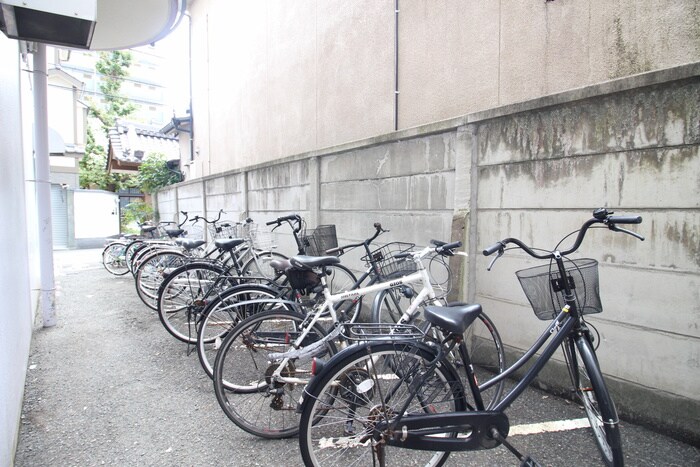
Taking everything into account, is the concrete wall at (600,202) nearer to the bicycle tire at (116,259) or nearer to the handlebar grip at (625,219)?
the handlebar grip at (625,219)

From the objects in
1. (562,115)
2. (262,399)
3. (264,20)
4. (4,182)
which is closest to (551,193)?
(562,115)

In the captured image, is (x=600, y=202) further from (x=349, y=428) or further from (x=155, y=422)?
(x=155, y=422)

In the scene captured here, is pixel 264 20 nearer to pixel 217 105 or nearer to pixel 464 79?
pixel 217 105

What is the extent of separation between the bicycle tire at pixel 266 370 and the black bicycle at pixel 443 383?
A: 2.03 feet

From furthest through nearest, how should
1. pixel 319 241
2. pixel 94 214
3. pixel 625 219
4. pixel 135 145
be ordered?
pixel 135 145
pixel 94 214
pixel 319 241
pixel 625 219

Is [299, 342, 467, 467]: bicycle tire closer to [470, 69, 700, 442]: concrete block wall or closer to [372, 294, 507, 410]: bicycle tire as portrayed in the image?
[372, 294, 507, 410]: bicycle tire

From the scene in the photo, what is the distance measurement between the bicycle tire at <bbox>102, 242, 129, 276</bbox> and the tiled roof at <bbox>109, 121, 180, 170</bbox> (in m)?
9.94

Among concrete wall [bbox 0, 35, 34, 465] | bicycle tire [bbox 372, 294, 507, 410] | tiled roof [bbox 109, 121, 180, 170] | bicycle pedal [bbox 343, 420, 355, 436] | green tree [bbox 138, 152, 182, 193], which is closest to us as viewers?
concrete wall [bbox 0, 35, 34, 465]

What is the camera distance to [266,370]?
2693 mm

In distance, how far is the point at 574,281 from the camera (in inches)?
82.0

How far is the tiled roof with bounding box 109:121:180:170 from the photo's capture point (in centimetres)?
1804

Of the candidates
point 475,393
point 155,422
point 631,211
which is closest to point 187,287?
point 155,422

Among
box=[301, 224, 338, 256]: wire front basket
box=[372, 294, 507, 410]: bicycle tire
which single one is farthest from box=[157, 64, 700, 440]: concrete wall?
box=[301, 224, 338, 256]: wire front basket

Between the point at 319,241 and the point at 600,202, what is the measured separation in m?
2.50
